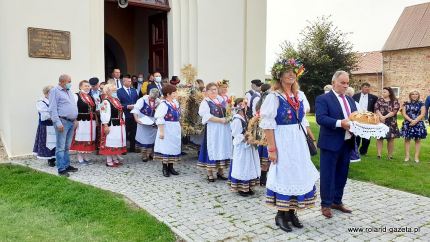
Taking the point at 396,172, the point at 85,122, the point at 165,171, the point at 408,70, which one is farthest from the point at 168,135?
A: the point at 408,70

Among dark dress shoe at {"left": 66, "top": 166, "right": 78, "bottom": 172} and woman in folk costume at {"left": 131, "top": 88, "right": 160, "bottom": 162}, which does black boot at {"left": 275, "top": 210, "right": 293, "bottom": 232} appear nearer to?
dark dress shoe at {"left": 66, "top": 166, "right": 78, "bottom": 172}

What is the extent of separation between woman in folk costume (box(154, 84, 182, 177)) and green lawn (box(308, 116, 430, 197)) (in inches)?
125

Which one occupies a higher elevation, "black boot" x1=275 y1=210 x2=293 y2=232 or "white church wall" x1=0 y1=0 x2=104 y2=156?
"white church wall" x1=0 y1=0 x2=104 y2=156

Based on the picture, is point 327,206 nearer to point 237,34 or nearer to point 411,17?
point 237,34

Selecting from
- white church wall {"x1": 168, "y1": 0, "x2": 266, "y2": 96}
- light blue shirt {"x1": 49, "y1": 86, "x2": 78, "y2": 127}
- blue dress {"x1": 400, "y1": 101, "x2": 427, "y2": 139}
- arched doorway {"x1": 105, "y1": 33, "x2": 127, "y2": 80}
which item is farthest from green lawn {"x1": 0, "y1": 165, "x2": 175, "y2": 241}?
arched doorway {"x1": 105, "y1": 33, "x2": 127, "y2": 80}

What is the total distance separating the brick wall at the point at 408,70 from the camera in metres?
32.8

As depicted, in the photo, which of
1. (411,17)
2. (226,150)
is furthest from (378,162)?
(411,17)

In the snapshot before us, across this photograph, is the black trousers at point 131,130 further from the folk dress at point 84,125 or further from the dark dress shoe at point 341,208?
the dark dress shoe at point 341,208

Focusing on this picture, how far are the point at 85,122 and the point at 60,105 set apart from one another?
1.14 meters

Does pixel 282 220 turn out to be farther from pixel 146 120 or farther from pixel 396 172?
pixel 146 120

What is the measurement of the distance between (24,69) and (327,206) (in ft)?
22.1

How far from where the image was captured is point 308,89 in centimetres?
2927

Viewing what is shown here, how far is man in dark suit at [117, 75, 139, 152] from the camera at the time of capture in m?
9.15

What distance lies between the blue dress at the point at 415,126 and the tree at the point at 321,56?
20.1 metres
